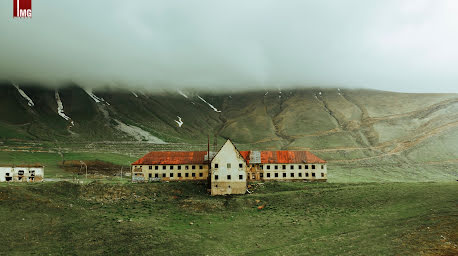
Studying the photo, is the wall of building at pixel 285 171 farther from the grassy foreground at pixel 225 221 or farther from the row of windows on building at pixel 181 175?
the grassy foreground at pixel 225 221

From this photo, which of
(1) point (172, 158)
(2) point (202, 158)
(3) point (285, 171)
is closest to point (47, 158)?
(1) point (172, 158)

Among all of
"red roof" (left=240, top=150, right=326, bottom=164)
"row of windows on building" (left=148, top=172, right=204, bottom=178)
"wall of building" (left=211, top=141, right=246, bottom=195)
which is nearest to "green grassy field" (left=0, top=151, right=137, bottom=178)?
"row of windows on building" (left=148, top=172, right=204, bottom=178)

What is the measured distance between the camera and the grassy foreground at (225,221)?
34469mm

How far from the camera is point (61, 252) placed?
3453cm

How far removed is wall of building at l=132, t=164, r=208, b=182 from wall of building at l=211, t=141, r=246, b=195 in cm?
1386

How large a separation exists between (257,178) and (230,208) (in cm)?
2696

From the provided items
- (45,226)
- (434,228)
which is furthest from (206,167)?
(434,228)

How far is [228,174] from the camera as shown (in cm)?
6731

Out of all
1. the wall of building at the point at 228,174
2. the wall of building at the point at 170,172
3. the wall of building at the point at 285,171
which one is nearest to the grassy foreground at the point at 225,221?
the wall of building at the point at 228,174

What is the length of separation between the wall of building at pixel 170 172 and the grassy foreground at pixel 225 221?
1576 centimetres

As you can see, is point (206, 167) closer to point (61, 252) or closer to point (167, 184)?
point (167, 184)

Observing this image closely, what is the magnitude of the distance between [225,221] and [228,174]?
19371 mm

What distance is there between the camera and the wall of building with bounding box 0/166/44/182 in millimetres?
73125

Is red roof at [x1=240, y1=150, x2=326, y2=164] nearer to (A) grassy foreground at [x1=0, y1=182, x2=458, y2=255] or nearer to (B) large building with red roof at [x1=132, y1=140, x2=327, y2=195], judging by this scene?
(B) large building with red roof at [x1=132, y1=140, x2=327, y2=195]
